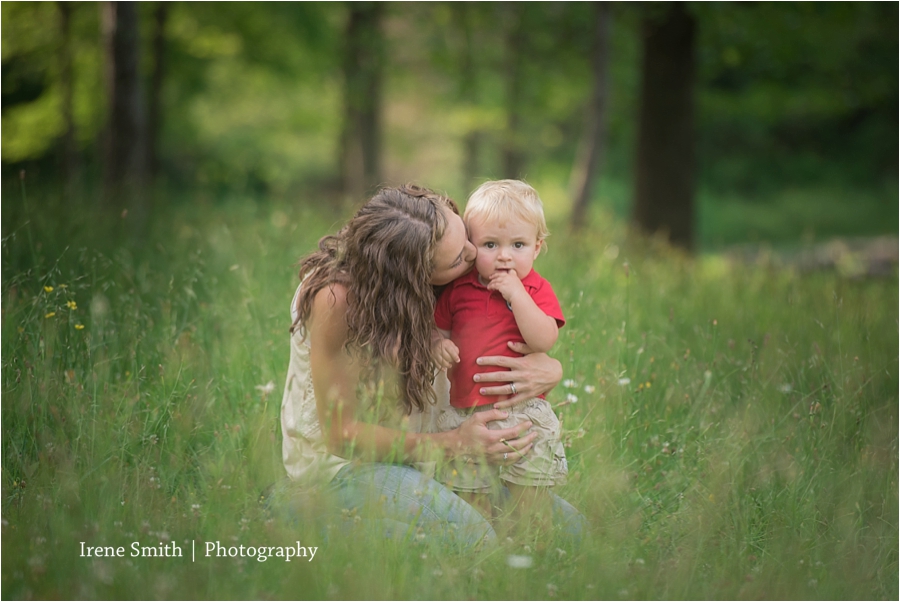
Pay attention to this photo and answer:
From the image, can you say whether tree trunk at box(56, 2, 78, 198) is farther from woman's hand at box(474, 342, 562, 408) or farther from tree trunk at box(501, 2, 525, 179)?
woman's hand at box(474, 342, 562, 408)

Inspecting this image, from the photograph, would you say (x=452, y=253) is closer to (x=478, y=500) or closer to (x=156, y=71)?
(x=478, y=500)

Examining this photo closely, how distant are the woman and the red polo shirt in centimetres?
9

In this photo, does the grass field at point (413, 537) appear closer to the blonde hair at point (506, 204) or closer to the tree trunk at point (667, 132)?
the blonde hair at point (506, 204)

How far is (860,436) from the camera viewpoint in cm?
350

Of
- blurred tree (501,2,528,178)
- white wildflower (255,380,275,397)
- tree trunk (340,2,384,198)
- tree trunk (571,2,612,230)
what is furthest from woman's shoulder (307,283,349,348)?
blurred tree (501,2,528,178)

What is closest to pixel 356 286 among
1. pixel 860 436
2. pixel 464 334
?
pixel 464 334

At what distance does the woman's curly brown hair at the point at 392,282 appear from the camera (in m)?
2.73

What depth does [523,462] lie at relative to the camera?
114 inches

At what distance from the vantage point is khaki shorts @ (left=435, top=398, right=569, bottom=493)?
286cm

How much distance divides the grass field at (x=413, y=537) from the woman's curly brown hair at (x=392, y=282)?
535 mm

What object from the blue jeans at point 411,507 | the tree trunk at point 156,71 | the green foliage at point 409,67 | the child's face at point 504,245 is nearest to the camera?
the blue jeans at point 411,507

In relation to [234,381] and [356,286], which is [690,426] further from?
[234,381]

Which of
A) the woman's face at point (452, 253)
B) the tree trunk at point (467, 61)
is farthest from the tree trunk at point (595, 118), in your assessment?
the woman's face at point (452, 253)

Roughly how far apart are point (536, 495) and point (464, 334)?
0.66 metres
